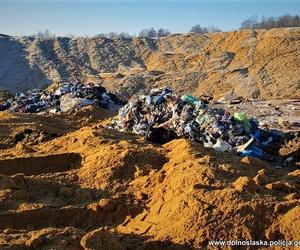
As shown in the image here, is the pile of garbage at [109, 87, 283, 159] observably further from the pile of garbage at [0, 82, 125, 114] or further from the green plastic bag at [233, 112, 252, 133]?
the pile of garbage at [0, 82, 125, 114]

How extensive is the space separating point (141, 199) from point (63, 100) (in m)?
11.6

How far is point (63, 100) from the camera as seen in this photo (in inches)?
733

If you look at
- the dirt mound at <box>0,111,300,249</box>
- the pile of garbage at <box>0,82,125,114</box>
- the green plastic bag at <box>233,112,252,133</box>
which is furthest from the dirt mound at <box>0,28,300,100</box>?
the dirt mound at <box>0,111,300,249</box>

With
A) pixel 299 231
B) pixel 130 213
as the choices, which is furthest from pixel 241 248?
pixel 130 213

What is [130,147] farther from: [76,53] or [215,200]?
[76,53]

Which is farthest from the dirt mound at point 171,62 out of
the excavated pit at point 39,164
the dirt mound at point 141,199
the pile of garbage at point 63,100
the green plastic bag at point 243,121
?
the dirt mound at point 141,199

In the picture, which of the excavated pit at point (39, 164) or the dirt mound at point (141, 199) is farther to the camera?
the excavated pit at point (39, 164)

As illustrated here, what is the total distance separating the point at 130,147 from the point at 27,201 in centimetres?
249

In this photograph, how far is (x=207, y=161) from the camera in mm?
7945

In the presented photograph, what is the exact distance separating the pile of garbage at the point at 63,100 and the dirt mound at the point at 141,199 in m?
8.09

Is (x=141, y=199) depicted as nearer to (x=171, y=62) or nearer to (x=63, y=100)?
(x=63, y=100)

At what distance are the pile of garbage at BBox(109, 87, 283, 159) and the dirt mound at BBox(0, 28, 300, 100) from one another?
11.8m

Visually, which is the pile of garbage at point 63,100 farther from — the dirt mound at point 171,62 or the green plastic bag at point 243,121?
the dirt mound at point 171,62

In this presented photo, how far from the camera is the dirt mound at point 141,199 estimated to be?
240 inches
